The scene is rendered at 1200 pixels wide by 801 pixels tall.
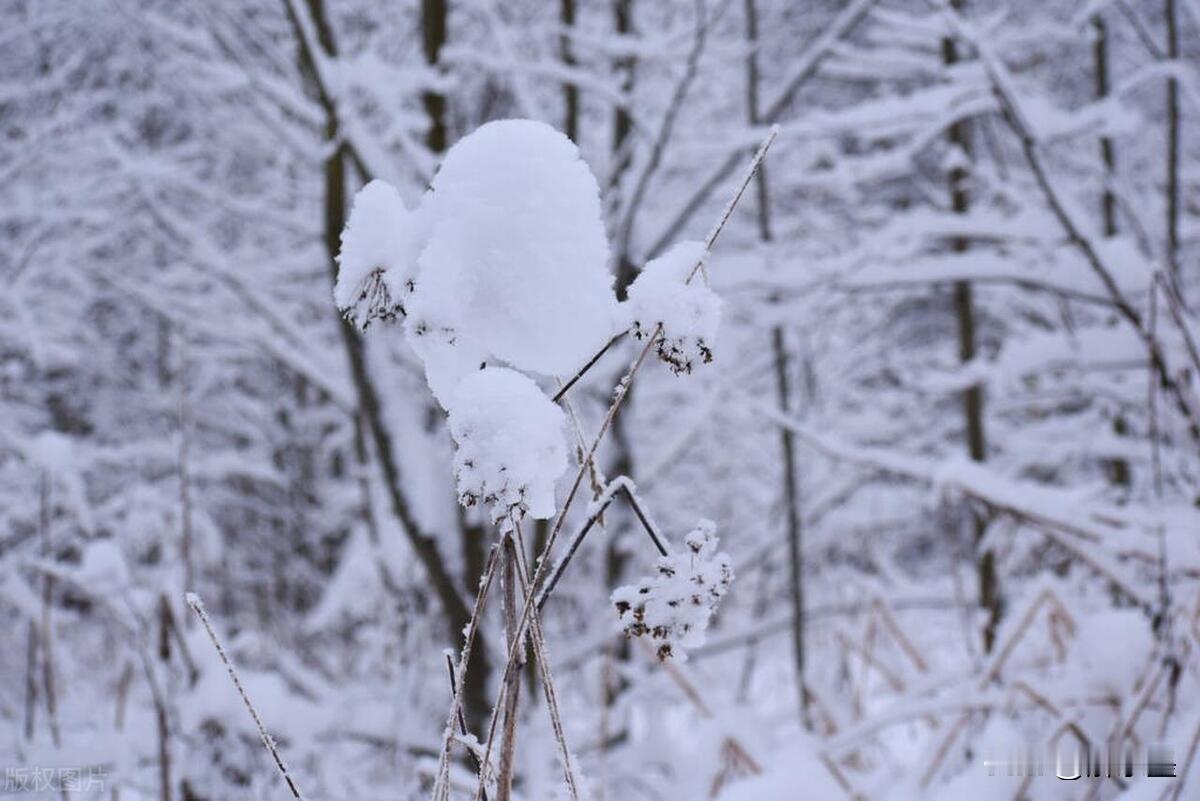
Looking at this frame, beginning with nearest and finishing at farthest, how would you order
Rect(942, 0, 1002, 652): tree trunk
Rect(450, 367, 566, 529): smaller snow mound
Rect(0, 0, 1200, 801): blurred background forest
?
Rect(450, 367, 566, 529): smaller snow mound → Rect(0, 0, 1200, 801): blurred background forest → Rect(942, 0, 1002, 652): tree trunk

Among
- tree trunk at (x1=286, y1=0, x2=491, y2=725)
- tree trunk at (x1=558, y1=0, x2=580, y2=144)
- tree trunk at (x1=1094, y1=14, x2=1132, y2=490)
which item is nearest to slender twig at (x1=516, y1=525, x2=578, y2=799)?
tree trunk at (x1=286, y1=0, x2=491, y2=725)

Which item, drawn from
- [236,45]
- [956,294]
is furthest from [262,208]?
[956,294]

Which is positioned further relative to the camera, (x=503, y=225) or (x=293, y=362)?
(x=293, y=362)

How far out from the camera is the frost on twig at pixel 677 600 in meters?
0.51

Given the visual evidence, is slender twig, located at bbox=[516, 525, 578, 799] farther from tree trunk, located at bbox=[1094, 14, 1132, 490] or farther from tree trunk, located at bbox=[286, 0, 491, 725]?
tree trunk, located at bbox=[1094, 14, 1132, 490]

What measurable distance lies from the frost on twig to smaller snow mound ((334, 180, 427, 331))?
0.25 metres

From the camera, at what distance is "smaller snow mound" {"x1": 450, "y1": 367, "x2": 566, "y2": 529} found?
0.44m

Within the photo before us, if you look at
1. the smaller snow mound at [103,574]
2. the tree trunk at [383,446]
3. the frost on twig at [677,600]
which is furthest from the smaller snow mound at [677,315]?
the tree trunk at [383,446]

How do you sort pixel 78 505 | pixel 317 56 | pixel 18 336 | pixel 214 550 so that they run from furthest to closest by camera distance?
pixel 214 550
pixel 18 336
pixel 317 56
pixel 78 505

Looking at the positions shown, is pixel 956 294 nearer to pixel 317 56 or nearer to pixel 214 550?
pixel 317 56

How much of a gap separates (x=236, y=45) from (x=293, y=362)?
1.23 metres


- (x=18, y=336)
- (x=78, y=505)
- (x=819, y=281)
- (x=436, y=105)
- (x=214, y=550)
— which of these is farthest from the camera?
(x=214, y=550)

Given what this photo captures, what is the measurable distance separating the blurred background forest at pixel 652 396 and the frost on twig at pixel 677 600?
0.05m

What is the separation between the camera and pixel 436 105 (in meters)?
2.84
